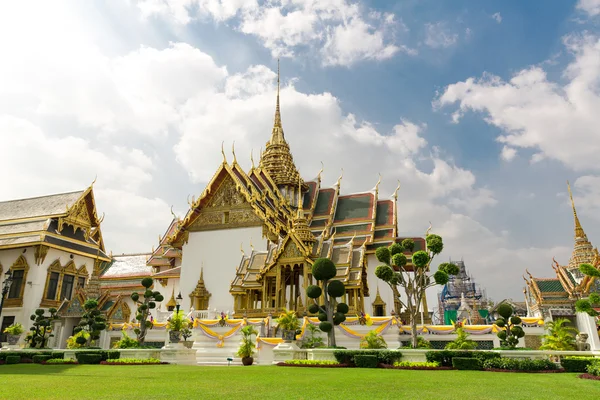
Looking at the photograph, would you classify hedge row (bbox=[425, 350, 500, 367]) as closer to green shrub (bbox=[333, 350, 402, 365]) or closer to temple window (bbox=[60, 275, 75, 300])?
green shrub (bbox=[333, 350, 402, 365])

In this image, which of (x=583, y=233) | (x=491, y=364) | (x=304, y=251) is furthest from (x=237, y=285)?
(x=583, y=233)

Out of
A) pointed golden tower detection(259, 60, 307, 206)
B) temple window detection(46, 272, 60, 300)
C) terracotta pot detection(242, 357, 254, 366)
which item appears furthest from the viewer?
pointed golden tower detection(259, 60, 307, 206)

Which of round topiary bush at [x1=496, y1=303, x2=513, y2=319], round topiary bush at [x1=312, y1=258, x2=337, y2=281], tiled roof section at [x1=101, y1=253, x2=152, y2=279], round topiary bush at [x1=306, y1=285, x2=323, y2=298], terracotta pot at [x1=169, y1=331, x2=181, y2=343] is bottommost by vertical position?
terracotta pot at [x1=169, y1=331, x2=181, y2=343]

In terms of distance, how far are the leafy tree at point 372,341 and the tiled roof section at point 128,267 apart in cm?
2302

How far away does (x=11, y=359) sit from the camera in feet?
46.8

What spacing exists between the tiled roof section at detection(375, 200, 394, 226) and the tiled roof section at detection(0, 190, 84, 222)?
20.0 metres

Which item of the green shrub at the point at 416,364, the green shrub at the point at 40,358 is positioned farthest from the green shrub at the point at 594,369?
the green shrub at the point at 40,358

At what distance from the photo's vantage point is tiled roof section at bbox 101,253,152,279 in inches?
1314

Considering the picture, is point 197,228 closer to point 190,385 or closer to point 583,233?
point 190,385

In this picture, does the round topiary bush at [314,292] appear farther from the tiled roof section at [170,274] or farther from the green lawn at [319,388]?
the tiled roof section at [170,274]

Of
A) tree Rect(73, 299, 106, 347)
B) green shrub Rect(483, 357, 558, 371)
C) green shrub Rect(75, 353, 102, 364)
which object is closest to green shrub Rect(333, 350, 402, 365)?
green shrub Rect(483, 357, 558, 371)

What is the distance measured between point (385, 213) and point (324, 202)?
14.0 ft

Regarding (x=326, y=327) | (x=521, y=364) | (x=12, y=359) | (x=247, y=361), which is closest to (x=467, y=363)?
(x=521, y=364)

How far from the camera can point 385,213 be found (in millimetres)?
29297
